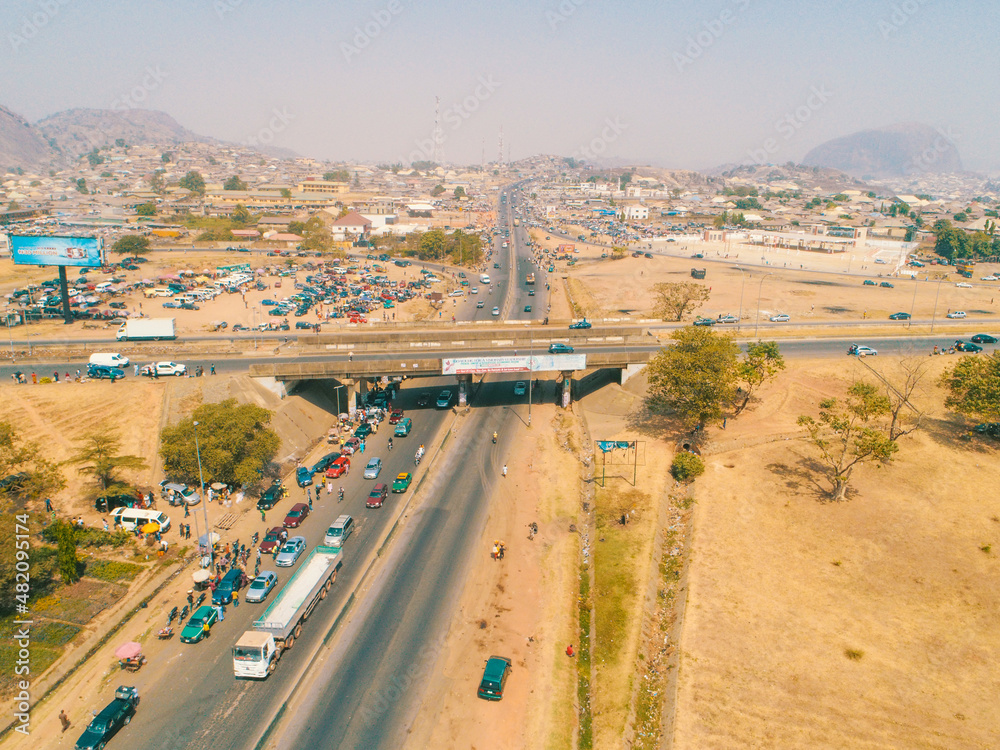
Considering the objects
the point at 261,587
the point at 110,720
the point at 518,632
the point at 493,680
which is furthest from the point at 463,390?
the point at 110,720

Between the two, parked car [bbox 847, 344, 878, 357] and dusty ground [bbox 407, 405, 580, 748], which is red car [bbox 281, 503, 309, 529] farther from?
parked car [bbox 847, 344, 878, 357]

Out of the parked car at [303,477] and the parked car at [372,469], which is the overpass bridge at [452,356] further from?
the parked car at [303,477]

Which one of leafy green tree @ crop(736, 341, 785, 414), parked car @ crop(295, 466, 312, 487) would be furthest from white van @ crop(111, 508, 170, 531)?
leafy green tree @ crop(736, 341, 785, 414)

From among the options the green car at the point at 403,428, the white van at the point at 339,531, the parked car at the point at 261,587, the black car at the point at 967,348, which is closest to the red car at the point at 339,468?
the green car at the point at 403,428

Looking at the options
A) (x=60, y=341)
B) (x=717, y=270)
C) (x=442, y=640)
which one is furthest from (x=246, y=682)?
(x=717, y=270)

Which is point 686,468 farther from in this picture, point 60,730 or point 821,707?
point 60,730

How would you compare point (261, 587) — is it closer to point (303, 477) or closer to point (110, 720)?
point (110, 720)
